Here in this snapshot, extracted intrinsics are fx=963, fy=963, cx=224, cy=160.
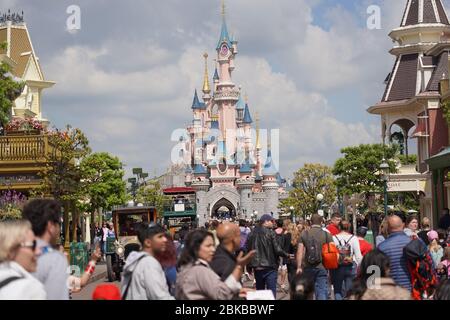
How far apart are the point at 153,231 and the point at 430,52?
43194mm

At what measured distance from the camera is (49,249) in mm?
8094

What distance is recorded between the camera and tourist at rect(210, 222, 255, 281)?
973 centimetres

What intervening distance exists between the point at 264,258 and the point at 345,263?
150 cm

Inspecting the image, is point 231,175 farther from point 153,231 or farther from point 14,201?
point 153,231

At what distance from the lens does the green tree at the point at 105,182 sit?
54.7 metres

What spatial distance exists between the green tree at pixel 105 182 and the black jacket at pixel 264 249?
34.7m

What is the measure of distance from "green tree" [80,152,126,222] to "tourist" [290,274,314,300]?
42.6 metres

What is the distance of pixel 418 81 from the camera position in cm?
5197

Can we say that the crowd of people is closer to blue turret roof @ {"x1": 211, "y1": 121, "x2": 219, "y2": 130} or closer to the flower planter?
the flower planter

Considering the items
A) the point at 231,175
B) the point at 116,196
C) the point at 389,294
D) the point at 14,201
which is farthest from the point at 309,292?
the point at 231,175

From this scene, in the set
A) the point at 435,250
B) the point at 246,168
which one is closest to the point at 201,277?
the point at 435,250

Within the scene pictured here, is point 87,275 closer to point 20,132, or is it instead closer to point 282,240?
point 282,240

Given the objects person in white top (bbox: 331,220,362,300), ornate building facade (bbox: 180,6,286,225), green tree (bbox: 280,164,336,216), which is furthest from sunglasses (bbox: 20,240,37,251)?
ornate building facade (bbox: 180,6,286,225)

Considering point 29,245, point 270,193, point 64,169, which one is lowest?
point 29,245
